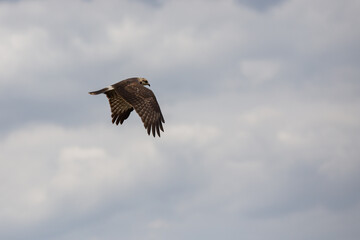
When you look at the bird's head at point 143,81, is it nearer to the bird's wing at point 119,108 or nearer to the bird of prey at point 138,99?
the bird of prey at point 138,99

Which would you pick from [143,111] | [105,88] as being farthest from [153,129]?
[105,88]

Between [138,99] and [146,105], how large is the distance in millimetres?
519

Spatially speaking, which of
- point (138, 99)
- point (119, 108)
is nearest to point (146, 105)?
point (138, 99)

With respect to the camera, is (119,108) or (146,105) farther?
(119,108)

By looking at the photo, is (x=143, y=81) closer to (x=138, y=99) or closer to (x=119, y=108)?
(x=119, y=108)

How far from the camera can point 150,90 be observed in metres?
39.1

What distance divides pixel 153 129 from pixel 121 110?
3.98m

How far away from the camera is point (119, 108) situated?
136 feet

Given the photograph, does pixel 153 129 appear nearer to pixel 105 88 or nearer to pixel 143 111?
pixel 143 111

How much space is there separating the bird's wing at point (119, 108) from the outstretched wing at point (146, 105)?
79.5 inches

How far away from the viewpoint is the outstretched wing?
1496 inches

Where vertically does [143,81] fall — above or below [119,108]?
above

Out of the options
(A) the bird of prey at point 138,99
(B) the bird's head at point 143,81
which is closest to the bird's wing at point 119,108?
(A) the bird of prey at point 138,99

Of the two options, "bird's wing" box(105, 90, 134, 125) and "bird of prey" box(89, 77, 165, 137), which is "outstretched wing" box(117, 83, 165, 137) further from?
"bird's wing" box(105, 90, 134, 125)
